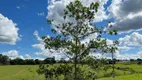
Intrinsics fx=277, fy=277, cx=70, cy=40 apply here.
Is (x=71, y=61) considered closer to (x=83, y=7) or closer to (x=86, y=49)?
(x=86, y=49)

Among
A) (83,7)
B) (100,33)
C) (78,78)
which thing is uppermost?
(83,7)

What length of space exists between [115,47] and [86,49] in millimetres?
1721

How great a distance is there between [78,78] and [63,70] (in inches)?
37.8

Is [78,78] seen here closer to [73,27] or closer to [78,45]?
[78,45]

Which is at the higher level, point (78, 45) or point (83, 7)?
point (83, 7)

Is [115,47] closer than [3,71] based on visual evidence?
Yes

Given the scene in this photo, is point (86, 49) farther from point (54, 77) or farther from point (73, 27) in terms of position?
point (54, 77)

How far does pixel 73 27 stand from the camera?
1590cm

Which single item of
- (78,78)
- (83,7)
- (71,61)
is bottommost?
(78,78)

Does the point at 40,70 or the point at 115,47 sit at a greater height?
the point at 115,47

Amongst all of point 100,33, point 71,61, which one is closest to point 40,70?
point 71,61

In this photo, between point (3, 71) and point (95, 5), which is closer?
point (95, 5)

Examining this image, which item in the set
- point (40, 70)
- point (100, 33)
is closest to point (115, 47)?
point (100, 33)

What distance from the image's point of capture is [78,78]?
15656 mm
